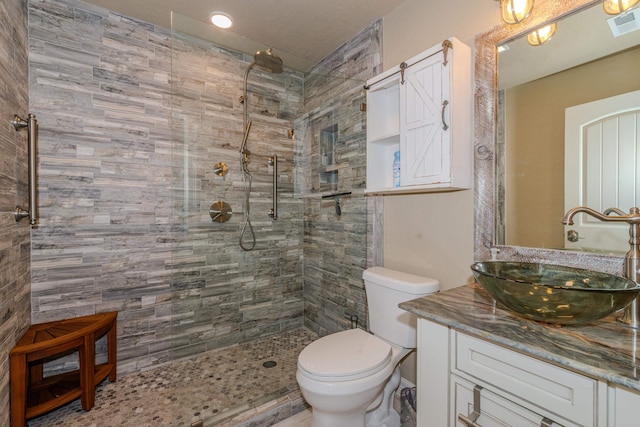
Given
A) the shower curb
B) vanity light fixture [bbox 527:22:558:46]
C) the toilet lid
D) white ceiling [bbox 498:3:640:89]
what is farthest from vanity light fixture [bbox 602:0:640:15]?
the shower curb

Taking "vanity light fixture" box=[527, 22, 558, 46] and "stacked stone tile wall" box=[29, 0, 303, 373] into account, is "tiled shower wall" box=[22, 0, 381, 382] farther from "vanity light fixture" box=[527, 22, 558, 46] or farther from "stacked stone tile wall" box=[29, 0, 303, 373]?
"vanity light fixture" box=[527, 22, 558, 46]

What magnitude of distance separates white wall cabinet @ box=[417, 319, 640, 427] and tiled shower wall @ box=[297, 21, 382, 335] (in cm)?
102

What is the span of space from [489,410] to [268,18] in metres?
2.41

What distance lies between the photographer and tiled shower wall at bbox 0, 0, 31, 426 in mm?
1421

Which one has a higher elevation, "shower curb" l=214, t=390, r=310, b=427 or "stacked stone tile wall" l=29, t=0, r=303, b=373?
"stacked stone tile wall" l=29, t=0, r=303, b=373

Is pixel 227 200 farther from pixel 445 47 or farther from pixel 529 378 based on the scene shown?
pixel 529 378

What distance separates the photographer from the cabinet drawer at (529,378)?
2.27 ft

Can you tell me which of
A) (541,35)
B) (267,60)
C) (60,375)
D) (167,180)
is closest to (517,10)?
(541,35)

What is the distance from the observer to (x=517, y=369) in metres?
0.80

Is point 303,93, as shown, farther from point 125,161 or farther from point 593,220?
point 593,220

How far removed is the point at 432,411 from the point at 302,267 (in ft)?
5.46

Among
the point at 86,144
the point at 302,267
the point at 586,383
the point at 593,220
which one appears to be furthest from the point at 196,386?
the point at 593,220

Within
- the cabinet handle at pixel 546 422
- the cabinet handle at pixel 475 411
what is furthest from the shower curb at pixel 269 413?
the cabinet handle at pixel 546 422

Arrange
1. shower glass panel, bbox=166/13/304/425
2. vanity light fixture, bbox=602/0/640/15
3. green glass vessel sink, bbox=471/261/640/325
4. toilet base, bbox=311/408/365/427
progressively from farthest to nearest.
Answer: shower glass panel, bbox=166/13/304/425, toilet base, bbox=311/408/365/427, vanity light fixture, bbox=602/0/640/15, green glass vessel sink, bbox=471/261/640/325
